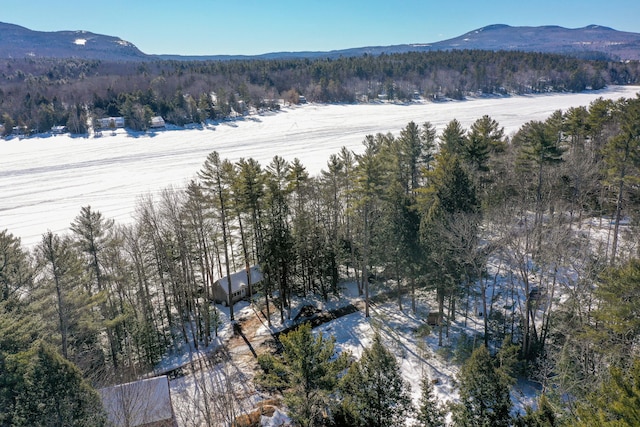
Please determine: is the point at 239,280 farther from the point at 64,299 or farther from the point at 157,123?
the point at 157,123

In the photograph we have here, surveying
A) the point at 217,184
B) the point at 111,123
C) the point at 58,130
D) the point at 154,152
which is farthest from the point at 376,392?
the point at 58,130

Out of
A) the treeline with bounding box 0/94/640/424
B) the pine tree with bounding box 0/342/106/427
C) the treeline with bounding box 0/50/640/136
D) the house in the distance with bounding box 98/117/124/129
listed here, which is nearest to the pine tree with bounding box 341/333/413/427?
the treeline with bounding box 0/94/640/424

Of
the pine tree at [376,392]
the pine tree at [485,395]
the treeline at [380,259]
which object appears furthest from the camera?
the treeline at [380,259]

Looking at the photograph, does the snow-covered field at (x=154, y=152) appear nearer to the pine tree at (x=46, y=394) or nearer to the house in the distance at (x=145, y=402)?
the house in the distance at (x=145, y=402)

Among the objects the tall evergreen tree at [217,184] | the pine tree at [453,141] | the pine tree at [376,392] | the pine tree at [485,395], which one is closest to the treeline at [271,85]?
the tall evergreen tree at [217,184]

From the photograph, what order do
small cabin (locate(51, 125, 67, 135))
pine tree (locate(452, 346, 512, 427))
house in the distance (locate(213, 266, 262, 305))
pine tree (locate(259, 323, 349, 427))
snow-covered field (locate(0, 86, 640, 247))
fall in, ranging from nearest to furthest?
pine tree (locate(452, 346, 512, 427)) < pine tree (locate(259, 323, 349, 427)) < house in the distance (locate(213, 266, 262, 305)) < snow-covered field (locate(0, 86, 640, 247)) < small cabin (locate(51, 125, 67, 135))

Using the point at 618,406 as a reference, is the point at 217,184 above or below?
Result: above

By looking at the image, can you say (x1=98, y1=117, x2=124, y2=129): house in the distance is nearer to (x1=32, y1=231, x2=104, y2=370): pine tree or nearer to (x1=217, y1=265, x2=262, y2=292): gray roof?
(x1=217, y1=265, x2=262, y2=292): gray roof
